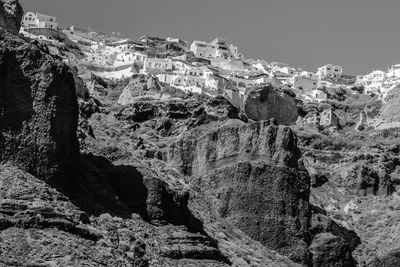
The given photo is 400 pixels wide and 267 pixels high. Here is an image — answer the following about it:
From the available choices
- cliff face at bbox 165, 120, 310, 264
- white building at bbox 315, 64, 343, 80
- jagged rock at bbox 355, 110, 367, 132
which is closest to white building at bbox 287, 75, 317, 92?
white building at bbox 315, 64, 343, 80

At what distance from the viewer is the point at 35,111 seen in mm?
59500

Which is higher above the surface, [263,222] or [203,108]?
[203,108]

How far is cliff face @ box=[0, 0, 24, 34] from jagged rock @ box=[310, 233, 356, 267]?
28.9 m

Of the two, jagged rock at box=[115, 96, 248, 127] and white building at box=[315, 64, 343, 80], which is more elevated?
white building at box=[315, 64, 343, 80]

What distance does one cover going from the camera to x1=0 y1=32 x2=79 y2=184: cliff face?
5844 centimetres

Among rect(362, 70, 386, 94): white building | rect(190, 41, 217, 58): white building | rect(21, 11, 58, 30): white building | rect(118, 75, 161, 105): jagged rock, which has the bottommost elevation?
rect(118, 75, 161, 105): jagged rock

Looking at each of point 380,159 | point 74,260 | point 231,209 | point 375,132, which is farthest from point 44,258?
point 375,132

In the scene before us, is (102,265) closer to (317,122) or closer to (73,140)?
(73,140)

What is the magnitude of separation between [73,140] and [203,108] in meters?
29.4

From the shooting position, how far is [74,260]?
51.8 m

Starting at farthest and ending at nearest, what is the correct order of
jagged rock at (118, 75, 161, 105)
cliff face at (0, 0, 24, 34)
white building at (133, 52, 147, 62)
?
1. white building at (133, 52, 147, 62)
2. jagged rock at (118, 75, 161, 105)
3. cliff face at (0, 0, 24, 34)

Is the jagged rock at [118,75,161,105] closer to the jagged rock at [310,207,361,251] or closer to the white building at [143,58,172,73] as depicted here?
the white building at [143,58,172,73]

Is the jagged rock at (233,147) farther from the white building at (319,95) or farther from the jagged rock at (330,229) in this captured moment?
the white building at (319,95)

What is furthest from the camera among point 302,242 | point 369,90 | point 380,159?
point 369,90
